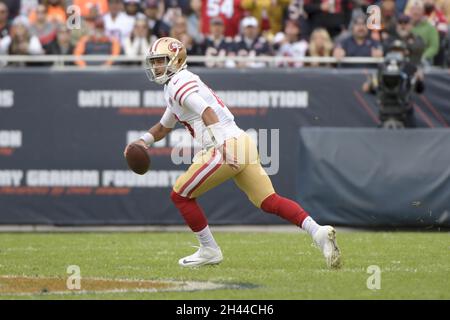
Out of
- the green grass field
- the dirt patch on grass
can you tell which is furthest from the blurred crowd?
the dirt patch on grass

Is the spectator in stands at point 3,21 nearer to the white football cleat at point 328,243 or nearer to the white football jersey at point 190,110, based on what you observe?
the white football jersey at point 190,110

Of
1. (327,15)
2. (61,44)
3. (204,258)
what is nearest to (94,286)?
(204,258)

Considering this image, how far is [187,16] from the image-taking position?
16.2 m

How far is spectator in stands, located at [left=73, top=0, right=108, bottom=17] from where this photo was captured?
52.4 ft

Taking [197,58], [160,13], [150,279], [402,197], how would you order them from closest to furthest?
1. [150,279]
2. [402,197]
3. [197,58]
4. [160,13]

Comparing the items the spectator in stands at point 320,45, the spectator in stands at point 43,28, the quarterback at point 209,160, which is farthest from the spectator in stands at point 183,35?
the quarterback at point 209,160

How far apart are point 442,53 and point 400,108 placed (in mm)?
1805

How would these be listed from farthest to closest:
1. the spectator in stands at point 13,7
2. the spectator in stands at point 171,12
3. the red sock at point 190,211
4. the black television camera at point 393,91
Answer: the spectator in stands at point 13,7 < the spectator in stands at point 171,12 < the black television camera at point 393,91 < the red sock at point 190,211

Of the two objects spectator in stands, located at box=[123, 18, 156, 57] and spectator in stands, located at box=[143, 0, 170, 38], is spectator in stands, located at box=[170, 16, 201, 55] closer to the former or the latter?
spectator in stands, located at box=[123, 18, 156, 57]

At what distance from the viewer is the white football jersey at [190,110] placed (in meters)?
8.48

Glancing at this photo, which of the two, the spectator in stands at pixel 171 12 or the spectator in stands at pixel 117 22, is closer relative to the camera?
the spectator in stands at pixel 171 12

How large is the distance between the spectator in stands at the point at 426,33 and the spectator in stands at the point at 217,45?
2.54 metres

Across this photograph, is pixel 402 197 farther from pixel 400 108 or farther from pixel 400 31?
pixel 400 31
